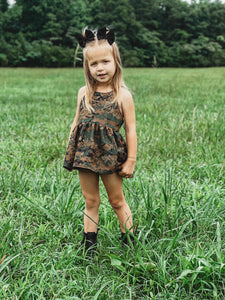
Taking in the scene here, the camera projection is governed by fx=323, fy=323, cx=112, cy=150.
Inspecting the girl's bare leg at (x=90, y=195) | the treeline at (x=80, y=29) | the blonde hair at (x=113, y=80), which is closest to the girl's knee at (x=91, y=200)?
the girl's bare leg at (x=90, y=195)

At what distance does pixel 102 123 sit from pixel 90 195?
0.43 m

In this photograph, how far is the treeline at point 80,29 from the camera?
1025 inches

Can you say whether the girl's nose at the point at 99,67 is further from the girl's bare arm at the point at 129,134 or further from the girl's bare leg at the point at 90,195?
the girl's bare leg at the point at 90,195

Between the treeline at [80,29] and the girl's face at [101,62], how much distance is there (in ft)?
76.9

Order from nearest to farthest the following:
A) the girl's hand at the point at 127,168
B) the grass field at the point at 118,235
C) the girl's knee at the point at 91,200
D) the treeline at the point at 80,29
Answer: the grass field at the point at 118,235
the girl's hand at the point at 127,168
the girl's knee at the point at 91,200
the treeline at the point at 80,29

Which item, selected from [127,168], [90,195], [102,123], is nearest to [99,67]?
[102,123]

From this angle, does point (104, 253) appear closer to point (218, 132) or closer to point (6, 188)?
point (6, 188)

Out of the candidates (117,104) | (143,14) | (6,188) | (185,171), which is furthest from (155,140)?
(143,14)

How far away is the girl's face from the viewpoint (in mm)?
1685

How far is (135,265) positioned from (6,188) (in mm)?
1346

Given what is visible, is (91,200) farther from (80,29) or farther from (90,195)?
(80,29)

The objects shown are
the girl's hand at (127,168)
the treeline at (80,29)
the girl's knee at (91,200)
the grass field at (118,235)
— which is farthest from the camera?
the treeline at (80,29)

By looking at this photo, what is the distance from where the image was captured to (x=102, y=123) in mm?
1702

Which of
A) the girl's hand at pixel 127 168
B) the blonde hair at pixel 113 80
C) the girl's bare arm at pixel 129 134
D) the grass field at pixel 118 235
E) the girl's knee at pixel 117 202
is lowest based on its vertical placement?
the grass field at pixel 118 235
